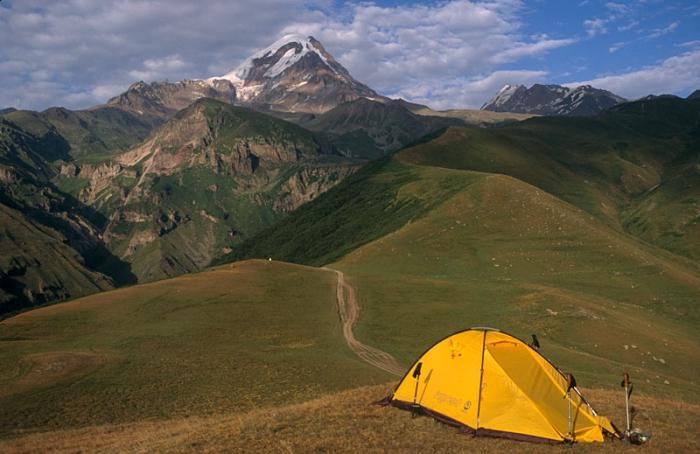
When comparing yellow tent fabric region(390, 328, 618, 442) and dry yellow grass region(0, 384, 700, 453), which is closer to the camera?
dry yellow grass region(0, 384, 700, 453)

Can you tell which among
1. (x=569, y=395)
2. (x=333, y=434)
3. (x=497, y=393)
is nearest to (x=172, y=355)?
(x=333, y=434)

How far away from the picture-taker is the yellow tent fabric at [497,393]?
23328 millimetres

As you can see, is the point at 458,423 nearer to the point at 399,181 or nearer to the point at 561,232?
the point at 561,232

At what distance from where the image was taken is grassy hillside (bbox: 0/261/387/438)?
37312 millimetres

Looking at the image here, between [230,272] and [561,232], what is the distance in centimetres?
6328

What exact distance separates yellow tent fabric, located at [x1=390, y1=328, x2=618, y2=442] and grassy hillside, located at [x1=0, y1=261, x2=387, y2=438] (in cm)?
1434

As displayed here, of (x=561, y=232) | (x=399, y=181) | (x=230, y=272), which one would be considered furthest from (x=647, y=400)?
(x=399, y=181)

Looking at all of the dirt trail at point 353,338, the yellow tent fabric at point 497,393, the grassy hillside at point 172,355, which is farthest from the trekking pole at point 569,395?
the dirt trail at point 353,338

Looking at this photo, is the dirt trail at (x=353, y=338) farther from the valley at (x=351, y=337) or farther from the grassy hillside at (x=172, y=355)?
the grassy hillside at (x=172, y=355)

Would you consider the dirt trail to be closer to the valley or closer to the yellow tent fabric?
the valley

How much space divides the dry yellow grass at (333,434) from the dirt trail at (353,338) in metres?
20.4

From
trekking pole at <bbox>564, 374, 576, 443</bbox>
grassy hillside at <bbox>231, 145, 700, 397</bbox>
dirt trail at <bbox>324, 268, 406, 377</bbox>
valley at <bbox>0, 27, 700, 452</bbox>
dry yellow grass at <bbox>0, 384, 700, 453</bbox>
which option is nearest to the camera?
dry yellow grass at <bbox>0, 384, 700, 453</bbox>

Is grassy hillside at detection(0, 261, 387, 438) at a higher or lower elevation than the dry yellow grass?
lower

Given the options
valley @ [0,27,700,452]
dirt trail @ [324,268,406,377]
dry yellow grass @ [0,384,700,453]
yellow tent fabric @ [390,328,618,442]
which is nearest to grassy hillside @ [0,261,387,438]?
valley @ [0,27,700,452]
